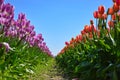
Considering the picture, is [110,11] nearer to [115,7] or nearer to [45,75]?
[115,7]

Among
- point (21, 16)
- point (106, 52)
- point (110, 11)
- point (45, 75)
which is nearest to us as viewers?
point (106, 52)

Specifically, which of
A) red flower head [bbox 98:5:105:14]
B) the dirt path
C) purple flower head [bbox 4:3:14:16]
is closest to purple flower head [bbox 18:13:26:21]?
the dirt path

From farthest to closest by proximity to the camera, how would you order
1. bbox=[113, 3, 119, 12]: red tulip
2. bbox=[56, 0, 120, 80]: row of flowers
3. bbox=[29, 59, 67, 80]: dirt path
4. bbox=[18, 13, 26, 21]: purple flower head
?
bbox=[29, 59, 67, 80]: dirt path → bbox=[18, 13, 26, 21]: purple flower head → bbox=[113, 3, 119, 12]: red tulip → bbox=[56, 0, 120, 80]: row of flowers

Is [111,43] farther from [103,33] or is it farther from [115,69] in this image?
[103,33]

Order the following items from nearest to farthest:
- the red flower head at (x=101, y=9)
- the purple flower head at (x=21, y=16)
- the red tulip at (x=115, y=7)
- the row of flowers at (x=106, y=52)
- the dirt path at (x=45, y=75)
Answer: the row of flowers at (x=106, y=52)
the red tulip at (x=115, y=7)
the red flower head at (x=101, y=9)
the purple flower head at (x=21, y=16)
the dirt path at (x=45, y=75)

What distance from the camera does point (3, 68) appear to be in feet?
21.6

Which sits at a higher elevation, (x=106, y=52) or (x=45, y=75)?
(x=45, y=75)

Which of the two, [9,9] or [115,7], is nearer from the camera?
[115,7]

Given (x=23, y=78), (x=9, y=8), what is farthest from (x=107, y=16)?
(x=23, y=78)

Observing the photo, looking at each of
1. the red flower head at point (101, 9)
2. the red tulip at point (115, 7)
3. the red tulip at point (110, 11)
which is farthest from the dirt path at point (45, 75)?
the red tulip at point (115, 7)

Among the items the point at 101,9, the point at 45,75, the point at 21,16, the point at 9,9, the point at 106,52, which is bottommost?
the point at 106,52

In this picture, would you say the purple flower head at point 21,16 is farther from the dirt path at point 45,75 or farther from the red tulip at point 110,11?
the red tulip at point 110,11

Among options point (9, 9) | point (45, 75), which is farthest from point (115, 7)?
point (45, 75)

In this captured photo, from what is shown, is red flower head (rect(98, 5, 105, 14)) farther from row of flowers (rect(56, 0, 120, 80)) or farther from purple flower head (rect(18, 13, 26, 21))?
purple flower head (rect(18, 13, 26, 21))
